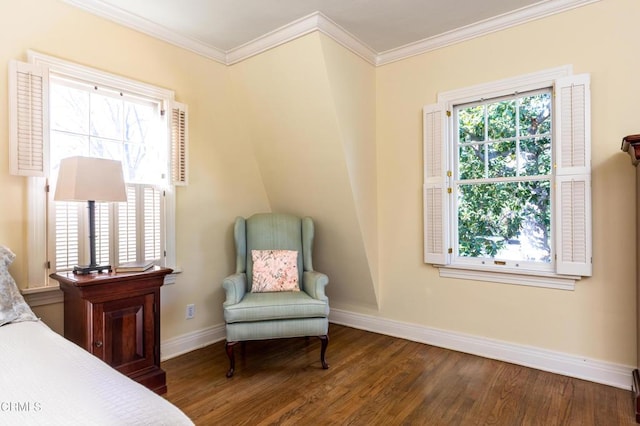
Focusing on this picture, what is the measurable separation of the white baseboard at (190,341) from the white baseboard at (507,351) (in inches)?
49.7

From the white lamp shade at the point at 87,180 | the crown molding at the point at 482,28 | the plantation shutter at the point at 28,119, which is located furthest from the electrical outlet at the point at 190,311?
the crown molding at the point at 482,28

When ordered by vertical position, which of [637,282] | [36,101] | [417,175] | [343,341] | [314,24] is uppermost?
[314,24]

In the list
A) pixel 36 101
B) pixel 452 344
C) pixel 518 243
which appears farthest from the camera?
pixel 452 344

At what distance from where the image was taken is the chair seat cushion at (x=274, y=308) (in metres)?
2.47

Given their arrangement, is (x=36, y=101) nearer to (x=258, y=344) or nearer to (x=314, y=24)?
(x=314, y=24)

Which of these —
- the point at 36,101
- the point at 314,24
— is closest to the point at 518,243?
the point at 314,24

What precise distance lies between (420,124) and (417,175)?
44 cm

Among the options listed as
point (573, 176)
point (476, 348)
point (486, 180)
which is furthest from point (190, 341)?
point (573, 176)

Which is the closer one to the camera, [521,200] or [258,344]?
[521,200]

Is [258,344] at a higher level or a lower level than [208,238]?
lower

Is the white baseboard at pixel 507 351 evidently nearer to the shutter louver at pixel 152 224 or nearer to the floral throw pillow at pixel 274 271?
the floral throw pillow at pixel 274 271

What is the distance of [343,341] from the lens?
313 centimetres

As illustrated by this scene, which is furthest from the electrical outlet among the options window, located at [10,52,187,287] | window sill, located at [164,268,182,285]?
window, located at [10,52,187,287]

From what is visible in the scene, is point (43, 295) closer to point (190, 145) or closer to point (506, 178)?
point (190, 145)
